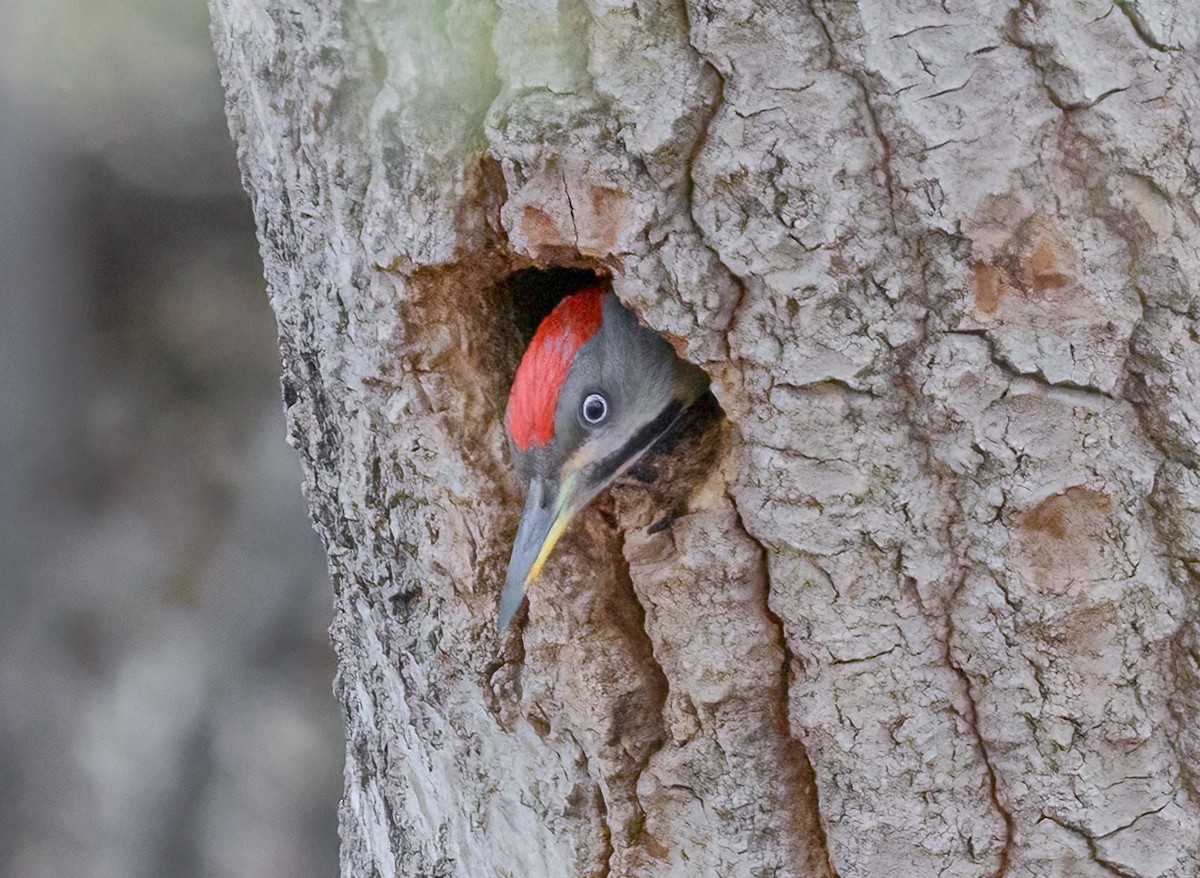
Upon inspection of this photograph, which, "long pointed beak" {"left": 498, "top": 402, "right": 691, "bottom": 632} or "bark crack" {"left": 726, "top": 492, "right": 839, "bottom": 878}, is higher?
"long pointed beak" {"left": 498, "top": 402, "right": 691, "bottom": 632}

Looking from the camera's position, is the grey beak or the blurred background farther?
the blurred background

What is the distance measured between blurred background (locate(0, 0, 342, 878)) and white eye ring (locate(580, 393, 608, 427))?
249 cm

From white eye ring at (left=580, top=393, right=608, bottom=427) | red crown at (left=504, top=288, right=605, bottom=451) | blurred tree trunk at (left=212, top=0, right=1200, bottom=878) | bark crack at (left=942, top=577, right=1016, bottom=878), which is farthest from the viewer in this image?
white eye ring at (left=580, top=393, right=608, bottom=427)

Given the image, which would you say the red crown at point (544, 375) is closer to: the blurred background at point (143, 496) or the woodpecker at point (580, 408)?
the woodpecker at point (580, 408)

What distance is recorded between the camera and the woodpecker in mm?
2160

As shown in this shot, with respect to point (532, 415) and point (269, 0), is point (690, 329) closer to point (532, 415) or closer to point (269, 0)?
point (532, 415)

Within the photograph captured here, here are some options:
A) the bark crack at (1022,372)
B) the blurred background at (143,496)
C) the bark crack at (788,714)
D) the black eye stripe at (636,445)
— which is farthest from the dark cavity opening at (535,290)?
the blurred background at (143,496)

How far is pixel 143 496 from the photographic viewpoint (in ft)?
15.9

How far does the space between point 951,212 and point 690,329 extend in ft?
1.41

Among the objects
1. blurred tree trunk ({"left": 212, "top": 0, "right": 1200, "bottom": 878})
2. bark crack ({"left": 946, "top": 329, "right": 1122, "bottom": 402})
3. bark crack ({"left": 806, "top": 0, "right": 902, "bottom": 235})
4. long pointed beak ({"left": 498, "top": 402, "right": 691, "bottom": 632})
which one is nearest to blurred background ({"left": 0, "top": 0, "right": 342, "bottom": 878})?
blurred tree trunk ({"left": 212, "top": 0, "right": 1200, "bottom": 878})

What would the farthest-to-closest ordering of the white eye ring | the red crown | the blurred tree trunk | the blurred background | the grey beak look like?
the blurred background
the white eye ring
the red crown
the grey beak
the blurred tree trunk

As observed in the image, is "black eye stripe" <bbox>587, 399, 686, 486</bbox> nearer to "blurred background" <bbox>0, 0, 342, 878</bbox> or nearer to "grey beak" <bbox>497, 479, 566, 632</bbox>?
"grey beak" <bbox>497, 479, 566, 632</bbox>

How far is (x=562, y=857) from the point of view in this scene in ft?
7.44

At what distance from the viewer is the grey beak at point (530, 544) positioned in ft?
6.90
